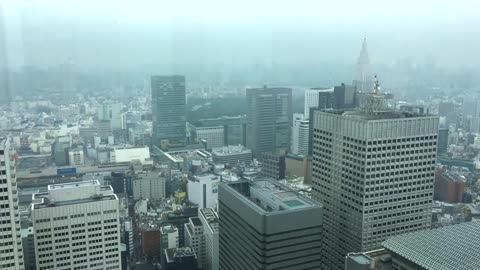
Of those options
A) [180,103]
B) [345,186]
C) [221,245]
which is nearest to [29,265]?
[221,245]

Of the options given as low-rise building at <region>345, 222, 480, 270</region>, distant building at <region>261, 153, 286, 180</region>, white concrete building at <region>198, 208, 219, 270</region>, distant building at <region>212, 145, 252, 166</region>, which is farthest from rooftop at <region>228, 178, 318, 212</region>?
distant building at <region>212, 145, 252, 166</region>

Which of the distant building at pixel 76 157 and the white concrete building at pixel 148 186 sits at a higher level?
the distant building at pixel 76 157

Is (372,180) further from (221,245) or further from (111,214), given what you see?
(111,214)

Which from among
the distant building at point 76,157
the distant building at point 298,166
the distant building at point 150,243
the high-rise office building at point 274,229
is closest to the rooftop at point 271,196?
the high-rise office building at point 274,229

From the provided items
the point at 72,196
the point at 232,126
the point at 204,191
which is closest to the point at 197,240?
the point at 204,191

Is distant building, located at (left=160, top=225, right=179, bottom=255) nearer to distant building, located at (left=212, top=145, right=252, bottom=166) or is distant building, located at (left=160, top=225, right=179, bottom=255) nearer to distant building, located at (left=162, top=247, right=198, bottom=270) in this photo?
distant building, located at (left=162, top=247, right=198, bottom=270)

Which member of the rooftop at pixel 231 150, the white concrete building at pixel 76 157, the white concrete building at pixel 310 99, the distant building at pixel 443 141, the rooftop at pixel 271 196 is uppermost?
the white concrete building at pixel 310 99

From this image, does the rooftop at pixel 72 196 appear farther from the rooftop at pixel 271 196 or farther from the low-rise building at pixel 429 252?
the low-rise building at pixel 429 252
